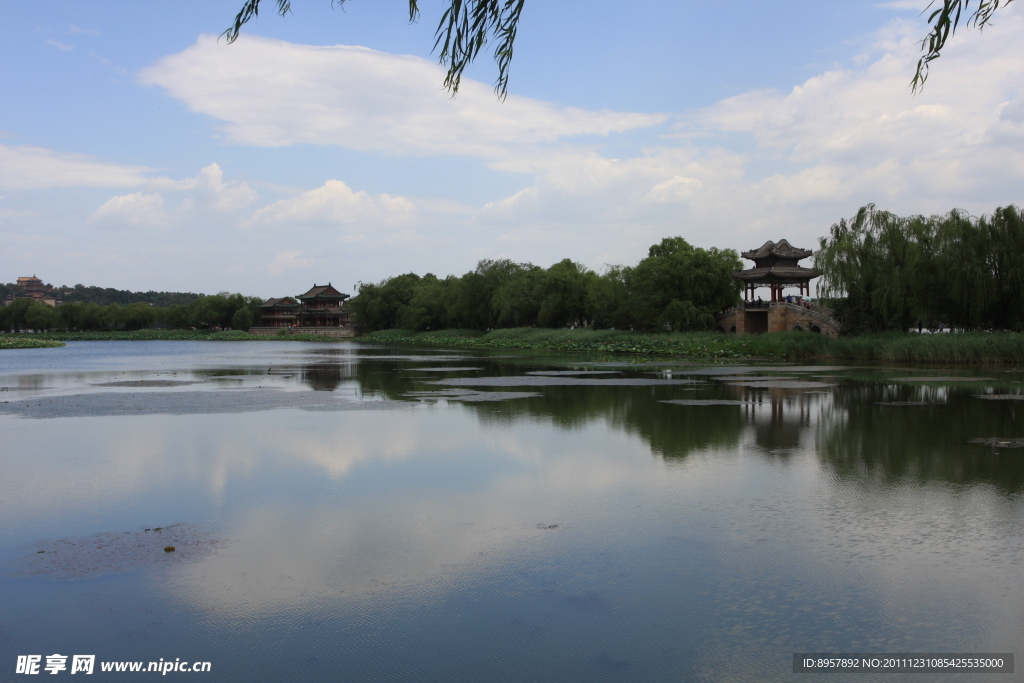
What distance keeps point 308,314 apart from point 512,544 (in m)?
95.8

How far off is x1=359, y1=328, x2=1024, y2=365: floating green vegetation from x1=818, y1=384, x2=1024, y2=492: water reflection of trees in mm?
11716

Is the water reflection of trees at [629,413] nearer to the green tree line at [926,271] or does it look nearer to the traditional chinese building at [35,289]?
the green tree line at [926,271]

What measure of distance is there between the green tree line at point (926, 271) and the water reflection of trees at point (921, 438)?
44.8 ft

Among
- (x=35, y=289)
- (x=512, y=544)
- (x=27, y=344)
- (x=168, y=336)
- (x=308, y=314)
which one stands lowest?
(x=512, y=544)

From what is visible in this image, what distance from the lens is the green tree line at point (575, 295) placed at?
47500mm

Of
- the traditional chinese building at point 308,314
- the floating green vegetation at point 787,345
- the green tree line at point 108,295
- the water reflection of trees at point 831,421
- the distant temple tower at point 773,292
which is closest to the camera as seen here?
the water reflection of trees at point 831,421

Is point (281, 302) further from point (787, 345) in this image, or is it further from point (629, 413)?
point (629, 413)

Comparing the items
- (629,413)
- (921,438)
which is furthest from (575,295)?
(921,438)

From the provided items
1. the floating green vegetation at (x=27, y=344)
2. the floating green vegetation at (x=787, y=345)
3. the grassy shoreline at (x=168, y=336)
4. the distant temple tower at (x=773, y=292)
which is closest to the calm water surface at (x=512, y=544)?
the floating green vegetation at (x=787, y=345)

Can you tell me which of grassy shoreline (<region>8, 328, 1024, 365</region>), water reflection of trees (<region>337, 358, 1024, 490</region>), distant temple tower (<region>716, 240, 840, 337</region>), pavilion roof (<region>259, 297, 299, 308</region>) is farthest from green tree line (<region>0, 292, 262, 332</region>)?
water reflection of trees (<region>337, 358, 1024, 490</region>)

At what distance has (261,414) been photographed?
16344mm

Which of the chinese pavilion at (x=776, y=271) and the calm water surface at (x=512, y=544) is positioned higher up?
the chinese pavilion at (x=776, y=271)

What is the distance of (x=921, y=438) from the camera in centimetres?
1252

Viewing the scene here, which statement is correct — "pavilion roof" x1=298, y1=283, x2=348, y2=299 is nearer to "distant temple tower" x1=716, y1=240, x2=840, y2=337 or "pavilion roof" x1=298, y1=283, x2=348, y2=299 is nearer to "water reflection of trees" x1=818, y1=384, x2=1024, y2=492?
"distant temple tower" x1=716, y1=240, x2=840, y2=337
